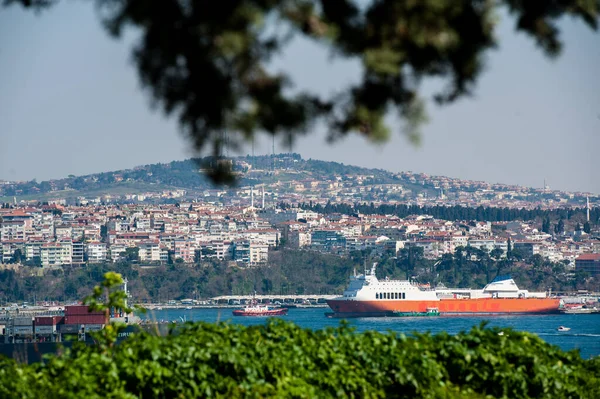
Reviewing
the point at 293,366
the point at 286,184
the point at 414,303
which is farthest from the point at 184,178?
the point at 293,366

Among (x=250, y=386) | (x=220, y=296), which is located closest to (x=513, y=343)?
(x=250, y=386)

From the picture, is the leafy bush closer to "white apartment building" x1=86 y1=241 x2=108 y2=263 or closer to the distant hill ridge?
"white apartment building" x1=86 y1=241 x2=108 y2=263

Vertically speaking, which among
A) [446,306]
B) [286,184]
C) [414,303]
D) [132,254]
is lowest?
[446,306]

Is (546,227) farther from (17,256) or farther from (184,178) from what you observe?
(184,178)

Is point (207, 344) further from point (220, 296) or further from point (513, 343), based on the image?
point (220, 296)

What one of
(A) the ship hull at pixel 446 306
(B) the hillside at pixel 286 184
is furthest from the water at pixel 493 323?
(B) the hillside at pixel 286 184

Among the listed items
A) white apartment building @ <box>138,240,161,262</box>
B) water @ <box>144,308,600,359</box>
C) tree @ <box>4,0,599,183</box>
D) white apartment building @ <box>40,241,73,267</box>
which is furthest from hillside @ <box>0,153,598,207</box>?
tree @ <box>4,0,599,183</box>
